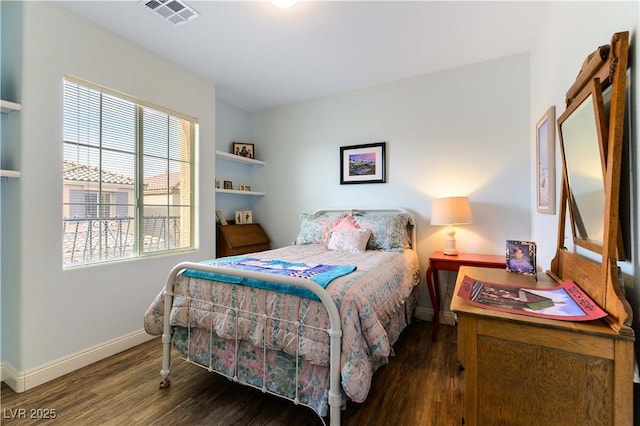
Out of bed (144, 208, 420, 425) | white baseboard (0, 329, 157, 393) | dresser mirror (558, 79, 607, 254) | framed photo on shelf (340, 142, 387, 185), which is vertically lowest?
white baseboard (0, 329, 157, 393)

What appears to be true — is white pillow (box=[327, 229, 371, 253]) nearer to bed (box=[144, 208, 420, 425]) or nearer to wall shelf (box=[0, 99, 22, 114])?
bed (box=[144, 208, 420, 425])

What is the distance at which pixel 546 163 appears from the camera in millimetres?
1950

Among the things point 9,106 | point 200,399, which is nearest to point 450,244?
point 200,399

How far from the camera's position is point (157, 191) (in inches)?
110

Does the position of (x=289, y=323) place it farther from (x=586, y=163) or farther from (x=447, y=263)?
(x=447, y=263)

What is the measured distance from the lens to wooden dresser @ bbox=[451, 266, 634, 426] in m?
0.83

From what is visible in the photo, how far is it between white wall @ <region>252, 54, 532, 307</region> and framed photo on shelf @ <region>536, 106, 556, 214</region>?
513mm

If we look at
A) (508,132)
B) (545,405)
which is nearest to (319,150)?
(508,132)

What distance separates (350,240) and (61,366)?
2469 mm

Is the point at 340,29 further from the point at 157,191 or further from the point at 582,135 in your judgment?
the point at 157,191

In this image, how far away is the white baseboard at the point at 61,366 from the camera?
6.16ft

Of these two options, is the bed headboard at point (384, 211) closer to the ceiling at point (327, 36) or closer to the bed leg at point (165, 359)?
the ceiling at point (327, 36)

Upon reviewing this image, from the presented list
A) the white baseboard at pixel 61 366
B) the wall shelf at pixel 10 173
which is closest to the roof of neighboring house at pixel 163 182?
the wall shelf at pixel 10 173

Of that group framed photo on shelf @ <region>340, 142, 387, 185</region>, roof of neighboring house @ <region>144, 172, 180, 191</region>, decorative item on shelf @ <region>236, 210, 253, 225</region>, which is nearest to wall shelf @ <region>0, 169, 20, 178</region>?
roof of neighboring house @ <region>144, 172, 180, 191</region>
